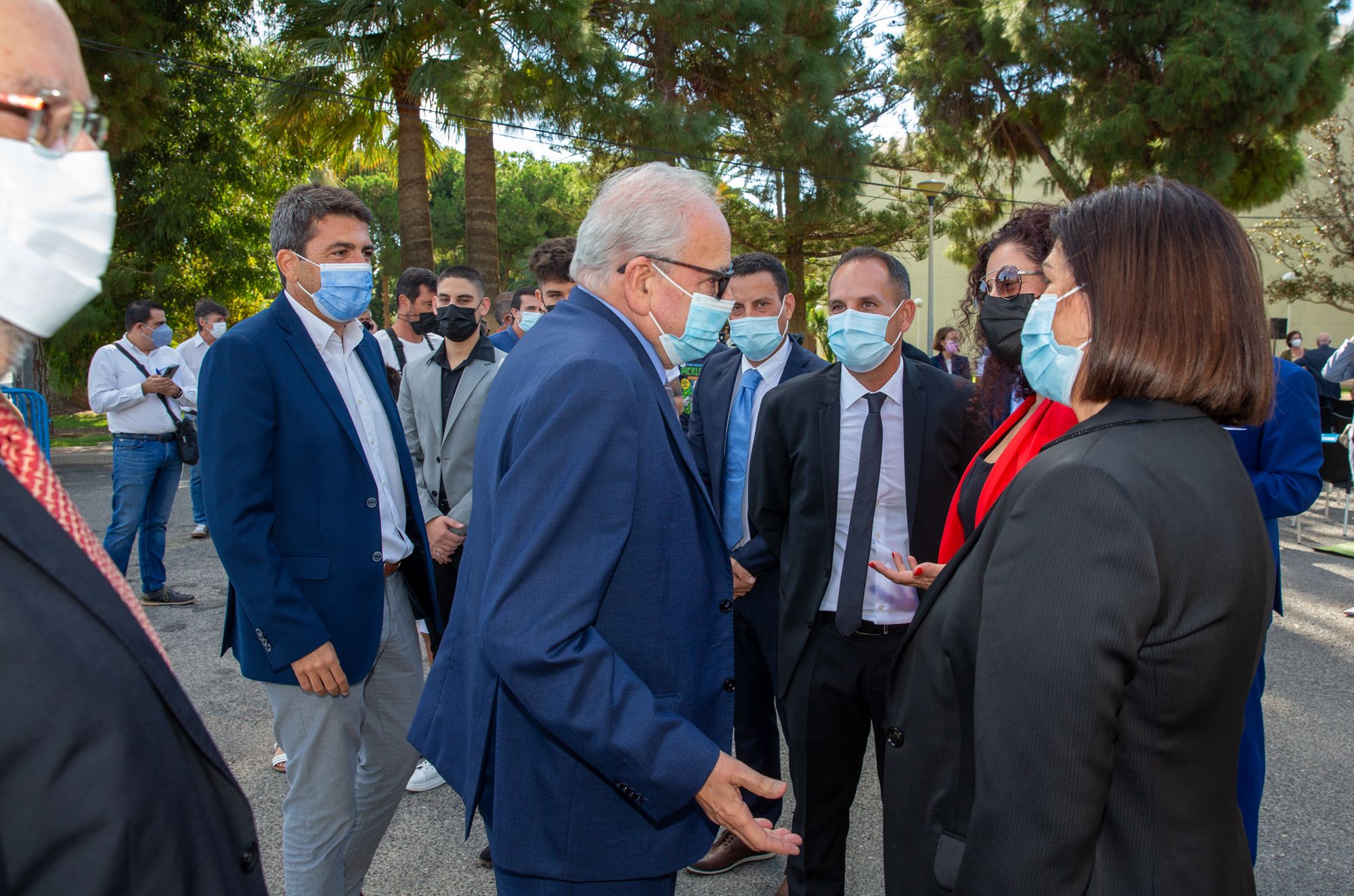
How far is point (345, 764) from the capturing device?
2.41m

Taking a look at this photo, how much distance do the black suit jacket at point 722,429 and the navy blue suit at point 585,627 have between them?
156cm

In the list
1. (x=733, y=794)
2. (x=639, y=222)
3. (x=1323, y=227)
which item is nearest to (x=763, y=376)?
(x=639, y=222)

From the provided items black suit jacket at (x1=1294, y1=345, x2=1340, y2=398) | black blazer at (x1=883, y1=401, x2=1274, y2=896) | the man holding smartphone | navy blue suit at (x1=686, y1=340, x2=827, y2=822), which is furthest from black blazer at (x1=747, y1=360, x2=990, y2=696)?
black suit jacket at (x1=1294, y1=345, x2=1340, y2=398)

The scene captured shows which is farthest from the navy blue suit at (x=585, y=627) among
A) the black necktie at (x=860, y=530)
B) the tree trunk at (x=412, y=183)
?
the tree trunk at (x=412, y=183)

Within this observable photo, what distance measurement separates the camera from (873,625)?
2736mm

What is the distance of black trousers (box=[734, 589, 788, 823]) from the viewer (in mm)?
3383

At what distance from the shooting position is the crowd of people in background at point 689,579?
0.92 m

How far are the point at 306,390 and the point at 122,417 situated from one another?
4920 mm

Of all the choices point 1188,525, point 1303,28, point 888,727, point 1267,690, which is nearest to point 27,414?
point 888,727

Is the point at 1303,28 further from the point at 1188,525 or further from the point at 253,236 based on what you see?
the point at 253,236

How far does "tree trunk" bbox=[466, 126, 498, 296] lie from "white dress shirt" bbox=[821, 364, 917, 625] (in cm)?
955

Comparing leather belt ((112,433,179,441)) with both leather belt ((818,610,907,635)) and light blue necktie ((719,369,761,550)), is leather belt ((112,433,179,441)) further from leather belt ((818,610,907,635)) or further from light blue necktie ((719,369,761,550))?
leather belt ((818,610,907,635))

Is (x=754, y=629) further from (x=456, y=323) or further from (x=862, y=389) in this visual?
(x=456, y=323)

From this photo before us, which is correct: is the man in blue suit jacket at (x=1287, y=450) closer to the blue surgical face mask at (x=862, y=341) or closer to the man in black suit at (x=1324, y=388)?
the blue surgical face mask at (x=862, y=341)
